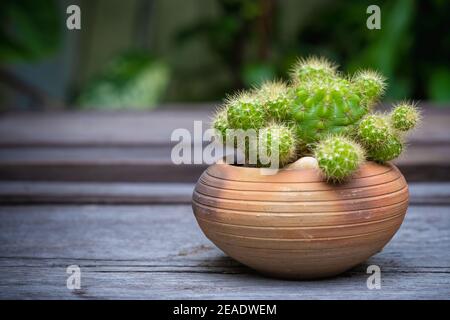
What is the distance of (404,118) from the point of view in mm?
1561

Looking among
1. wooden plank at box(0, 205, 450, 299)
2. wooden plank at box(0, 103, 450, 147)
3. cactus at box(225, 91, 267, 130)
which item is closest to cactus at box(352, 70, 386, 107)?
cactus at box(225, 91, 267, 130)

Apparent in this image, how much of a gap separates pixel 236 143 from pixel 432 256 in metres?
0.67

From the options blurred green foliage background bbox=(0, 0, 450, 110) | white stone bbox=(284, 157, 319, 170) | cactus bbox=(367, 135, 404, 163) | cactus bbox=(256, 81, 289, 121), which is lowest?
white stone bbox=(284, 157, 319, 170)

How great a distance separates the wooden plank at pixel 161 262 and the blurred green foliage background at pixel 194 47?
1.88 m

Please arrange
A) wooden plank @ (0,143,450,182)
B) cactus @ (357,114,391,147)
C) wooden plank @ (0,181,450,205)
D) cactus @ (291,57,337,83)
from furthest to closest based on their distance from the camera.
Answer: wooden plank @ (0,143,450,182), wooden plank @ (0,181,450,205), cactus @ (291,57,337,83), cactus @ (357,114,391,147)

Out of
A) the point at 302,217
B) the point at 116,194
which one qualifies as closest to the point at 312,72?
the point at 302,217

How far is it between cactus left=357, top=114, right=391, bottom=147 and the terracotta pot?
0.19 ft

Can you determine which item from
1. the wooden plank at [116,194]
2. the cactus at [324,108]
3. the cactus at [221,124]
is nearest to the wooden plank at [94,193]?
the wooden plank at [116,194]

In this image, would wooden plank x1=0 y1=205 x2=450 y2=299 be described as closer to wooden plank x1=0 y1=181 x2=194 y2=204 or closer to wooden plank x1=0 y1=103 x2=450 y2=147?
A: wooden plank x1=0 y1=181 x2=194 y2=204

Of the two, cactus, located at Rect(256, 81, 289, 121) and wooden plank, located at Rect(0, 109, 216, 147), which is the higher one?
wooden plank, located at Rect(0, 109, 216, 147)

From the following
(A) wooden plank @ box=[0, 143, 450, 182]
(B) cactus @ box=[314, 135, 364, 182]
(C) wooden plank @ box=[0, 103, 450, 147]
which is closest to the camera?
(B) cactus @ box=[314, 135, 364, 182]

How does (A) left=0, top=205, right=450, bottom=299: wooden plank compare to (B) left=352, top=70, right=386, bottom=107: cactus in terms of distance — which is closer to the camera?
(A) left=0, top=205, right=450, bottom=299: wooden plank

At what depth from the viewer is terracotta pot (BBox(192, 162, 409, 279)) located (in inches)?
56.4

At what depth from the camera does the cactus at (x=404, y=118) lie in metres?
1.56
